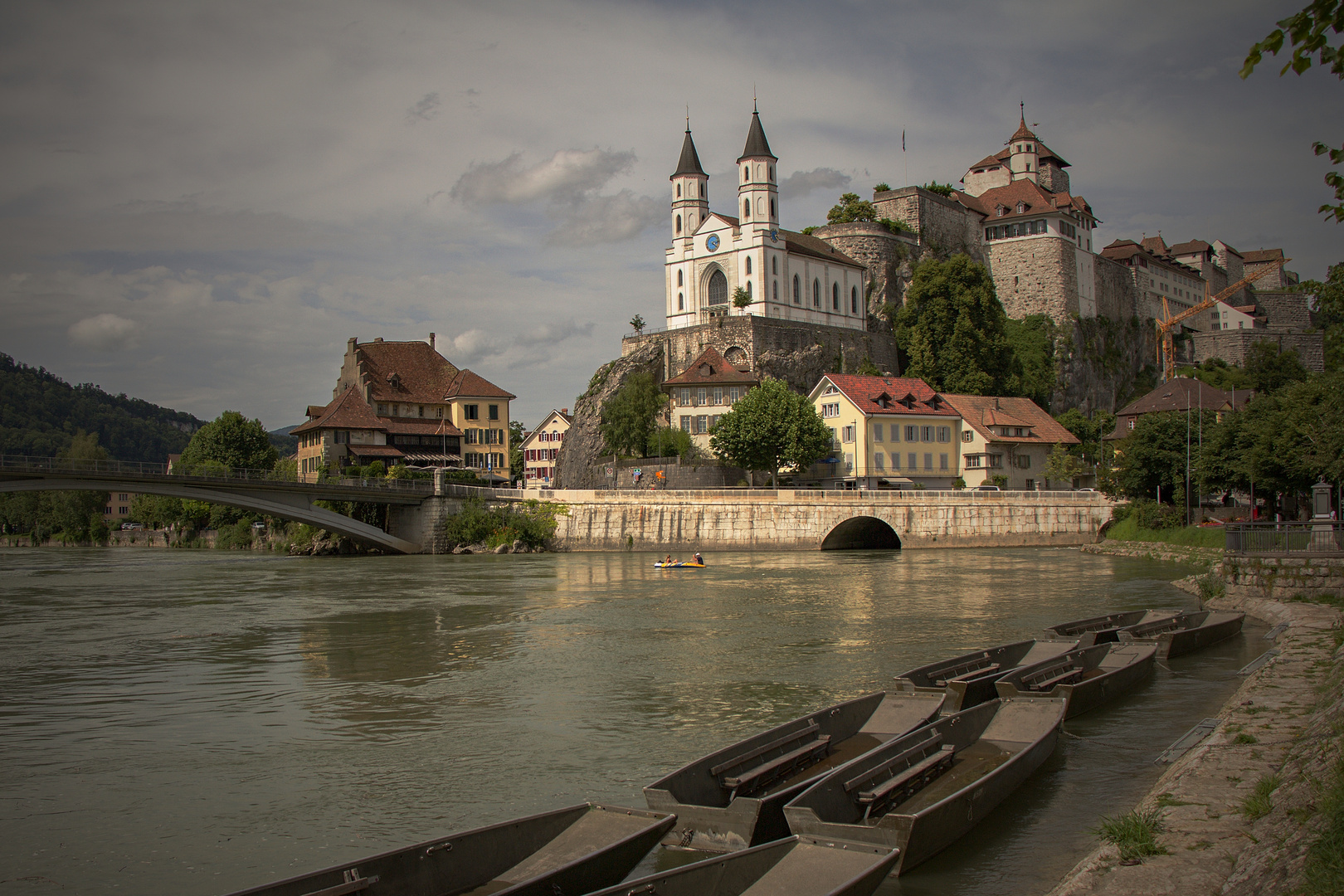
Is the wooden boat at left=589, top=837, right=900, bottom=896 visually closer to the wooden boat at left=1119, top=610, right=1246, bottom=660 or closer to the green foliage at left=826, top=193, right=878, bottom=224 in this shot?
the wooden boat at left=1119, top=610, right=1246, bottom=660

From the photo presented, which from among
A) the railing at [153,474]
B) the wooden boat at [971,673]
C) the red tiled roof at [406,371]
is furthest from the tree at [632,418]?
the wooden boat at [971,673]

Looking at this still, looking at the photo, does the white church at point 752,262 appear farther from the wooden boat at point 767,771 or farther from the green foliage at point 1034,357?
the wooden boat at point 767,771

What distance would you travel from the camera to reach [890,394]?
67.4m

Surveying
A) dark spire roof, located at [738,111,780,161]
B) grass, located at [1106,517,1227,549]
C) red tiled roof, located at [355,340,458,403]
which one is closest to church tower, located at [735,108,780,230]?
dark spire roof, located at [738,111,780,161]

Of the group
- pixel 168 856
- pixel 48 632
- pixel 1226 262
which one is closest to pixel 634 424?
pixel 48 632

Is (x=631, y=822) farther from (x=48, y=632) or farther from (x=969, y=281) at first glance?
(x=969, y=281)

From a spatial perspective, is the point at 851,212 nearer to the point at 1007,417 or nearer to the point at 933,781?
the point at 1007,417

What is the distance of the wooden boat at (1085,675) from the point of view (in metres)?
14.9

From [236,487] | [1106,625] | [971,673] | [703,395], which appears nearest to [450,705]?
[971,673]

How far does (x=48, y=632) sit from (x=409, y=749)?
20.1 meters

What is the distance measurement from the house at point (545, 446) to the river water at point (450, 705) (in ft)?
194

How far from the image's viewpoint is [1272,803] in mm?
8742

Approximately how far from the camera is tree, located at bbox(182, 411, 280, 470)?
92.2 meters

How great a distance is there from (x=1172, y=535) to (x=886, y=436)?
23108mm
